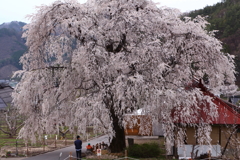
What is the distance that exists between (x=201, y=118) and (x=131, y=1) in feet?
24.3

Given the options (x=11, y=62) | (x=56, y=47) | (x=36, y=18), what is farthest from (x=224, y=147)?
(x=11, y=62)

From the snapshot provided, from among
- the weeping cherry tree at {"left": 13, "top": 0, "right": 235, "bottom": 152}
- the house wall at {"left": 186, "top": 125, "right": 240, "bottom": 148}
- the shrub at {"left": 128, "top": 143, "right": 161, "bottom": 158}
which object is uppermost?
the weeping cherry tree at {"left": 13, "top": 0, "right": 235, "bottom": 152}

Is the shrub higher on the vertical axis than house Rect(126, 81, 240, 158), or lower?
lower

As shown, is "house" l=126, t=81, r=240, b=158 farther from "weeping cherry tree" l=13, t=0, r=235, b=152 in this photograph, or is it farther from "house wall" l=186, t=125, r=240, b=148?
"weeping cherry tree" l=13, t=0, r=235, b=152

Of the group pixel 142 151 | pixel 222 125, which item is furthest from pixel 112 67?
pixel 222 125

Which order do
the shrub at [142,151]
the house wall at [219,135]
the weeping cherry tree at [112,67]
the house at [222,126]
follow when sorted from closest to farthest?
the weeping cherry tree at [112,67], the house at [222,126], the shrub at [142,151], the house wall at [219,135]

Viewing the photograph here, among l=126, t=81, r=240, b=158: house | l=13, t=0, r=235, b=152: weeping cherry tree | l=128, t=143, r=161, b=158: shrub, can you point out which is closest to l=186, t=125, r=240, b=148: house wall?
l=126, t=81, r=240, b=158: house

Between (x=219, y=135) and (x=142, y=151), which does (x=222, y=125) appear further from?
(x=142, y=151)

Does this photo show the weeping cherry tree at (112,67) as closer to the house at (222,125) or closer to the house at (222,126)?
the house at (222,125)

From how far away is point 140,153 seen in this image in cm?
1647

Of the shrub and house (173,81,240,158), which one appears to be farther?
the shrub

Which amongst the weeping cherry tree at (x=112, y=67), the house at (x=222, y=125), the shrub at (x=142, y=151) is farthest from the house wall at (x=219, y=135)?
the shrub at (x=142, y=151)

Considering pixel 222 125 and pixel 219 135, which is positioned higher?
pixel 222 125

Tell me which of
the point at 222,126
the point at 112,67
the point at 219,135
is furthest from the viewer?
the point at 219,135
